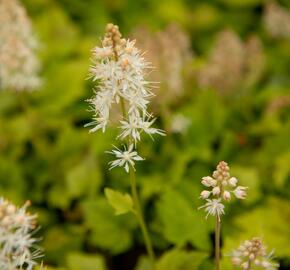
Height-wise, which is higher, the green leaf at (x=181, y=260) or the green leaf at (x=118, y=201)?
the green leaf at (x=118, y=201)

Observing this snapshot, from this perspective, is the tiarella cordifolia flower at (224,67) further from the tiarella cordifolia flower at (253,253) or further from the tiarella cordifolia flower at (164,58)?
the tiarella cordifolia flower at (253,253)

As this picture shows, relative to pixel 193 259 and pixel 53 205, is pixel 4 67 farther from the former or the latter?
pixel 193 259

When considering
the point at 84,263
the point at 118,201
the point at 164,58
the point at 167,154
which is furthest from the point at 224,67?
the point at 118,201

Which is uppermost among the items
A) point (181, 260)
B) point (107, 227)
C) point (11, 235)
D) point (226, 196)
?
point (107, 227)

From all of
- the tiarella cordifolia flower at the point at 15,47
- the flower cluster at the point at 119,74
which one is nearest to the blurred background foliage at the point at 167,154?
the tiarella cordifolia flower at the point at 15,47

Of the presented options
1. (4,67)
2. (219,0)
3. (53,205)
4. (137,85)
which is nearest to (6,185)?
(53,205)

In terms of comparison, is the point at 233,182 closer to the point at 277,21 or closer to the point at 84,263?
the point at 84,263

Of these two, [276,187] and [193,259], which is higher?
[276,187]
